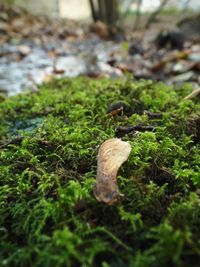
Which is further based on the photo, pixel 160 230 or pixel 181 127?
pixel 181 127

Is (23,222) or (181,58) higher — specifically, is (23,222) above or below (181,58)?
above

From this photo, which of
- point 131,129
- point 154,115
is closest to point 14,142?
point 131,129

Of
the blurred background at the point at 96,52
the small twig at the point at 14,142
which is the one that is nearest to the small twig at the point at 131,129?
the small twig at the point at 14,142

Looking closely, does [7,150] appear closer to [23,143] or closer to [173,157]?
[23,143]

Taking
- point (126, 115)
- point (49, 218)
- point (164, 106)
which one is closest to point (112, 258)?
point (49, 218)

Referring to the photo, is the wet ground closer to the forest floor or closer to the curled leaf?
Answer: the forest floor

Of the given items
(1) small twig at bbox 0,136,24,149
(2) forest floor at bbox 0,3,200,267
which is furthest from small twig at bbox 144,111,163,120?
(1) small twig at bbox 0,136,24,149

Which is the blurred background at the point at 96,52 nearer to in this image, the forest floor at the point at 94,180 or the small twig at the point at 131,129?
the forest floor at the point at 94,180
